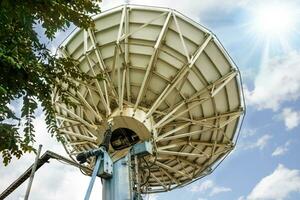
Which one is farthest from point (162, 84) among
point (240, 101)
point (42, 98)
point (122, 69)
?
point (42, 98)

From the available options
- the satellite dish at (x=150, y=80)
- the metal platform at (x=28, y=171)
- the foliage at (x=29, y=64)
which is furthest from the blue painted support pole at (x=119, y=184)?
the satellite dish at (x=150, y=80)

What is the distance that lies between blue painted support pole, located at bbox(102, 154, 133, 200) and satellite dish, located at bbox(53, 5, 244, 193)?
16.1 ft

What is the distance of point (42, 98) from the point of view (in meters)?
6.75

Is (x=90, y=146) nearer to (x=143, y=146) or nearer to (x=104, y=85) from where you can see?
(x=104, y=85)

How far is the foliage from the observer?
601 cm

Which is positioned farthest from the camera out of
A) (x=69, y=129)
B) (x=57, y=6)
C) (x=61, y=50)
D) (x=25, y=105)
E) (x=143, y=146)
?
(x=69, y=129)

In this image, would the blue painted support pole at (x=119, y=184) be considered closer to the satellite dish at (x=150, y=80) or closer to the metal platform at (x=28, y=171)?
the metal platform at (x=28, y=171)

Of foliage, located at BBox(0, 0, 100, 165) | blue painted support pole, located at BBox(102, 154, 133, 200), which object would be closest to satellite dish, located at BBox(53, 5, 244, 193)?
blue painted support pole, located at BBox(102, 154, 133, 200)

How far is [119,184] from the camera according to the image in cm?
1016

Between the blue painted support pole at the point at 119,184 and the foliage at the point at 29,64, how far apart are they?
336 cm

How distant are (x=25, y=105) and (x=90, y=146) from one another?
48.8 feet

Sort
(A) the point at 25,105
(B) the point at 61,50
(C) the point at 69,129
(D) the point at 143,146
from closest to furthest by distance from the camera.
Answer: (A) the point at 25,105 < (D) the point at 143,146 < (B) the point at 61,50 < (C) the point at 69,129

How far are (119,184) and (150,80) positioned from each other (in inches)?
338

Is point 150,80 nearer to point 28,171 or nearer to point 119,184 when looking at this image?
point 119,184
